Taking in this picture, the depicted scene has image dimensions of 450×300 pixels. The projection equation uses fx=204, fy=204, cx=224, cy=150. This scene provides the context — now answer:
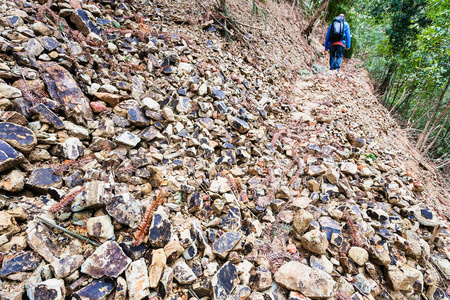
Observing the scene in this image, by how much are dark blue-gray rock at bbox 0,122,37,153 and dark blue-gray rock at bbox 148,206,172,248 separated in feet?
4.20

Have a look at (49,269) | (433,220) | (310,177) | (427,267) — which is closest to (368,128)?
(433,220)

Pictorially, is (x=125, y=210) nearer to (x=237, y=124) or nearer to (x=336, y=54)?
(x=237, y=124)

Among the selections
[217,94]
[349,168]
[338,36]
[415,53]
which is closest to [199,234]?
[217,94]

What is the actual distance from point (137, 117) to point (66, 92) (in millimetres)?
786

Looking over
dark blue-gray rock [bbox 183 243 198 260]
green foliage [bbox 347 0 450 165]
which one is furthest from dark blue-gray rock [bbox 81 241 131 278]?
green foliage [bbox 347 0 450 165]

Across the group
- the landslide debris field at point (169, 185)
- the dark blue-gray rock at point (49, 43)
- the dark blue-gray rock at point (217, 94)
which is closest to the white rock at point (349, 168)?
the landslide debris field at point (169, 185)

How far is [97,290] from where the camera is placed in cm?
145

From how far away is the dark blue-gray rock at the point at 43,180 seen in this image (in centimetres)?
172

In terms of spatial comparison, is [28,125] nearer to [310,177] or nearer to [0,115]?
[0,115]

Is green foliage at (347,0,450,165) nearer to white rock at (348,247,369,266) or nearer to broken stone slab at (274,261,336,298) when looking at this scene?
white rock at (348,247,369,266)

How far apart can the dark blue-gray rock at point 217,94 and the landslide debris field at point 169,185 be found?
73 millimetres

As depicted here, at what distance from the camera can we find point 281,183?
124 inches

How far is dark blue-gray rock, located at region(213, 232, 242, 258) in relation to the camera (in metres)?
1.98

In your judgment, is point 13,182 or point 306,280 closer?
point 13,182
